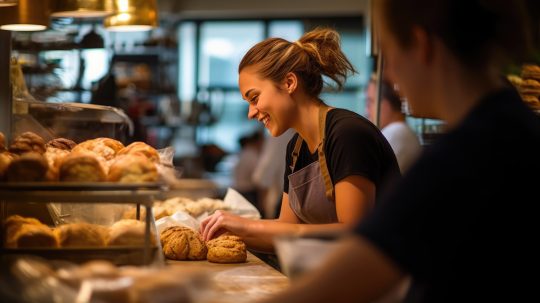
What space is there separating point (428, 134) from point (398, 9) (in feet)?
9.58

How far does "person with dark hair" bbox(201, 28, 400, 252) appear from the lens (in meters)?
2.79

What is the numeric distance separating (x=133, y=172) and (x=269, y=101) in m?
1.10

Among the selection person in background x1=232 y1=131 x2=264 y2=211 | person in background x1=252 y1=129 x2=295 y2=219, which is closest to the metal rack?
person in background x1=252 y1=129 x2=295 y2=219

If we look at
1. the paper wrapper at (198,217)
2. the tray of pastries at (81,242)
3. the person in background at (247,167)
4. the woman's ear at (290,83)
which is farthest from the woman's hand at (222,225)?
the person in background at (247,167)

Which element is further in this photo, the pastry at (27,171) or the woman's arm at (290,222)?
the woman's arm at (290,222)

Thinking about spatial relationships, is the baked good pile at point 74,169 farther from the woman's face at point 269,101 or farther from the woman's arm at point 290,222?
the woman's face at point 269,101

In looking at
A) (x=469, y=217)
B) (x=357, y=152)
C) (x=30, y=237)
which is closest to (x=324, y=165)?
(x=357, y=152)

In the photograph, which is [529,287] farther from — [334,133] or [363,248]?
[334,133]

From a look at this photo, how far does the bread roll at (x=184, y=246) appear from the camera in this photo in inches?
113

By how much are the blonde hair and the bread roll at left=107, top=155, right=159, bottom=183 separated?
1082 mm

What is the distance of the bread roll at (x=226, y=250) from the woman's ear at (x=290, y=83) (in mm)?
567

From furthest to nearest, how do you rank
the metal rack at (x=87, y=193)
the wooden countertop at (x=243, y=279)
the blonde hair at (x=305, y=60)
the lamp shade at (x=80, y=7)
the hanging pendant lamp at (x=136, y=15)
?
the hanging pendant lamp at (x=136, y=15) → the blonde hair at (x=305, y=60) → the lamp shade at (x=80, y=7) → the wooden countertop at (x=243, y=279) → the metal rack at (x=87, y=193)

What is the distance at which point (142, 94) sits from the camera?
1042 centimetres

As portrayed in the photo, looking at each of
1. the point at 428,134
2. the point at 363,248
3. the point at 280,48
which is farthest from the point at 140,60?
the point at 363,248
